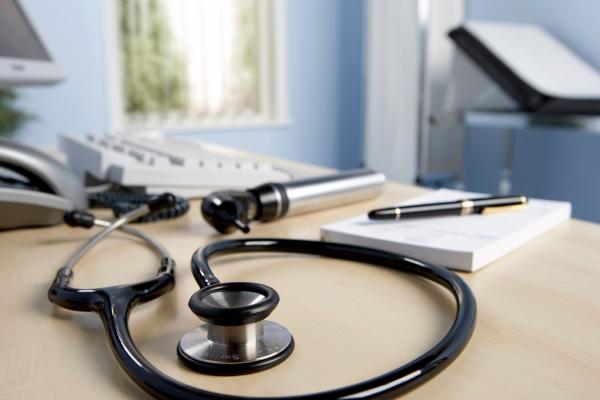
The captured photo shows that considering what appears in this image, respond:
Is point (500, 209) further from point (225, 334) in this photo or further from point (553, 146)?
point (553, 146)

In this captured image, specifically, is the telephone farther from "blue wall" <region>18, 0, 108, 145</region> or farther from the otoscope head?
"blue wall" <region>18, 0, 108, 145</region>

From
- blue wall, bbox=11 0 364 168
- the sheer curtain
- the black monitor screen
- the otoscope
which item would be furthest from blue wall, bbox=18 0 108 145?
the otoscope

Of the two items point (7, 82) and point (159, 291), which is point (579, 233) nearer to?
point (159, 291)

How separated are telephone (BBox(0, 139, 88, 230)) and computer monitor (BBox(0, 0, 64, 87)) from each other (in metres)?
0.24

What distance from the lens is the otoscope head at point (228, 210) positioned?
53cm

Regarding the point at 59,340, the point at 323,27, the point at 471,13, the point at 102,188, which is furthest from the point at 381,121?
the point at 59,340

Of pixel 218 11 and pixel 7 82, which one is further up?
pixel 218 11

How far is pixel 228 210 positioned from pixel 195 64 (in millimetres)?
2603

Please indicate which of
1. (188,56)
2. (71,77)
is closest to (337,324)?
(71,77)

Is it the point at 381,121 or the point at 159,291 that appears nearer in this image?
the point at 159,291

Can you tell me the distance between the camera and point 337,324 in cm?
32

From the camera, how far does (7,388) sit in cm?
25

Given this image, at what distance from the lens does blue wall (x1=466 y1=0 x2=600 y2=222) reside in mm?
1997

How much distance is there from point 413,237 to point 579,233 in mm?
199
